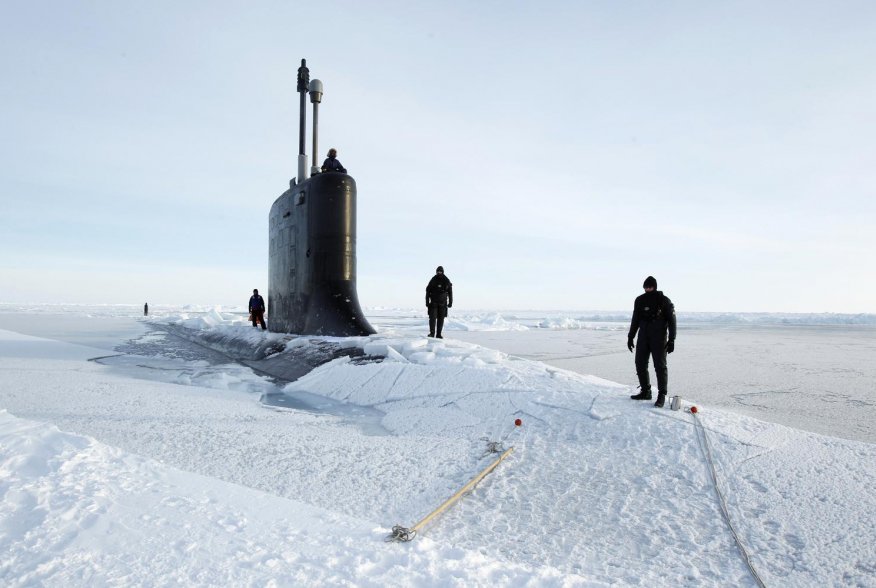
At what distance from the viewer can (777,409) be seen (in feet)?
20.6

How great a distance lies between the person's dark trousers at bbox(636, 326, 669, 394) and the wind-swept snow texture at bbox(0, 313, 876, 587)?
0.30 m

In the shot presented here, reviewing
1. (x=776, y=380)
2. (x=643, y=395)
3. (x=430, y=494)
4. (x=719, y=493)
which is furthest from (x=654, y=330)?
(x=776, y=380)

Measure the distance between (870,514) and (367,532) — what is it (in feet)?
10.4

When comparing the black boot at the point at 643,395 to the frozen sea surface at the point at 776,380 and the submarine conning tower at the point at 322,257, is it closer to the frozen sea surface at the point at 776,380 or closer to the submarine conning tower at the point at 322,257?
the frozen sea surface at the point at 776,380

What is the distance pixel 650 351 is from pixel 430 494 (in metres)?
3.56

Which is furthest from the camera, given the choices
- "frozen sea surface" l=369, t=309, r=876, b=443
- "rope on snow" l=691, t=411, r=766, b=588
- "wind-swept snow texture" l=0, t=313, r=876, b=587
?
"frozen sea surface" l=369, t=309, r=876, b=443

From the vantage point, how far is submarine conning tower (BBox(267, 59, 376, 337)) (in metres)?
10.0

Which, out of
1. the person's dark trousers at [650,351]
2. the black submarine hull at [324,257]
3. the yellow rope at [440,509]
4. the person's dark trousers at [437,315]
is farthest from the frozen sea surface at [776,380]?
the black submarine hull at [324,257]

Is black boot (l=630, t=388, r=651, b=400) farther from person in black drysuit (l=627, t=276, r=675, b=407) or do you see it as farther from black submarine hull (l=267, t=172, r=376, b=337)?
black submarine hull (l=267, t=172, r=376, b=337)

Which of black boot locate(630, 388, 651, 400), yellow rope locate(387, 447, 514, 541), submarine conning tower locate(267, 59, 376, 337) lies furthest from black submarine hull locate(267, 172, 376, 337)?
yellow rope locate(387, 447, 514, 541)

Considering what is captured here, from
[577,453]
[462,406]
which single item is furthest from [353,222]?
[577,453]

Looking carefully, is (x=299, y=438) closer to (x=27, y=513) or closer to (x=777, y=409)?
(x=27, y=513)

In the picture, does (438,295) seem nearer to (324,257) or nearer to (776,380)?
(324,257)

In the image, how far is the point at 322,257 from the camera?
10.1 m
